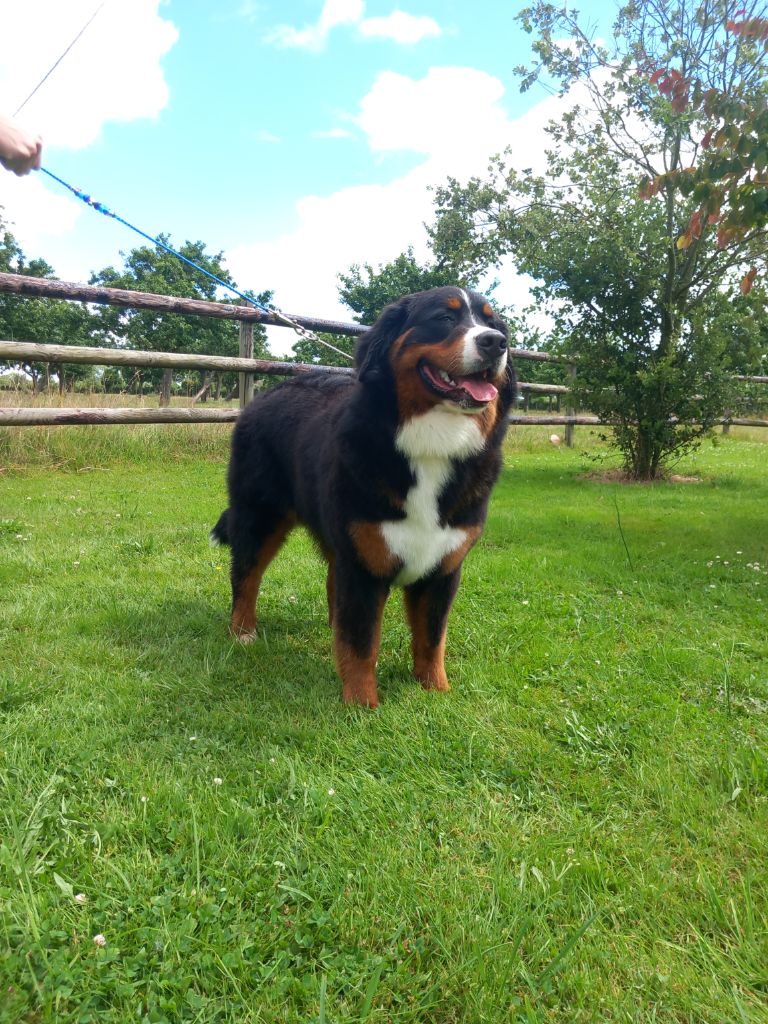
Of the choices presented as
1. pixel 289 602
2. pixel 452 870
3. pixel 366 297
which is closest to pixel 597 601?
pixel 289 602

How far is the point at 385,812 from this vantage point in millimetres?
1968

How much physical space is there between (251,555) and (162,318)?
32217 mm

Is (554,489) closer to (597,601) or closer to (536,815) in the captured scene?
(597,601)

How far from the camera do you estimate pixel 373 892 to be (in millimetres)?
1613

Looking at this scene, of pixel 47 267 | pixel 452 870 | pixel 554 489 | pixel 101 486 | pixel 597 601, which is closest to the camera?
pixel 452 870

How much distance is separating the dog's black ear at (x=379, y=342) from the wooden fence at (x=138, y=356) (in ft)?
9.19

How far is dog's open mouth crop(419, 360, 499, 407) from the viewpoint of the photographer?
8.70ft

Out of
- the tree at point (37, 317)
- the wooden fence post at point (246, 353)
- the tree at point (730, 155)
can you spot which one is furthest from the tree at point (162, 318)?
the tree at point (730, 155)

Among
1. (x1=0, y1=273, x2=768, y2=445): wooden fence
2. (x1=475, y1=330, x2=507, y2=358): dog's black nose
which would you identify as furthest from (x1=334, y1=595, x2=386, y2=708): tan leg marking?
(x1=0, y1=273, x2=768, y2=445): wooden fence

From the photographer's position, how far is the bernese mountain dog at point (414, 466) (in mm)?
2682

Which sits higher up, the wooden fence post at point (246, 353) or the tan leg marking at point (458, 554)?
the wooden fence post at point (246, 353)

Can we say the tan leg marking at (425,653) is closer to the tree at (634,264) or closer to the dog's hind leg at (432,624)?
the dog's hind leg at (432,624)

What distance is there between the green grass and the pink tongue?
4.23ft

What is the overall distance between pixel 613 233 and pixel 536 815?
359 inches
